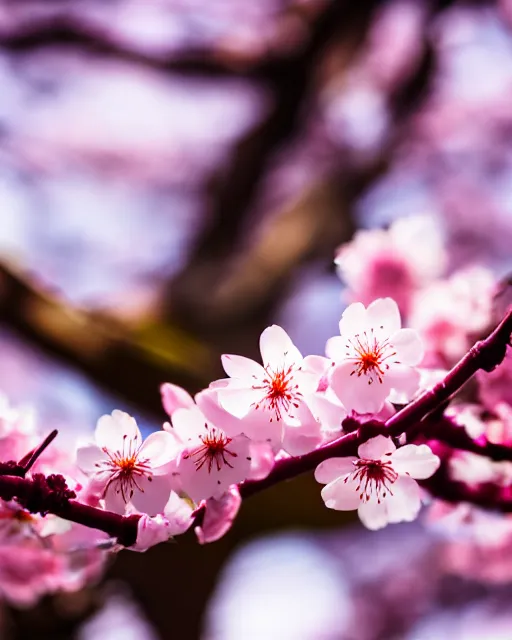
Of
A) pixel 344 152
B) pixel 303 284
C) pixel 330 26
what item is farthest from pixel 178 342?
pixel 344 152

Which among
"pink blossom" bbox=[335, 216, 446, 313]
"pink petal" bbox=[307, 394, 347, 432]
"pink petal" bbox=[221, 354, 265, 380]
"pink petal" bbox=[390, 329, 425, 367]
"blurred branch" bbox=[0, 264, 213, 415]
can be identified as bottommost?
"pink petal" bbox=[307, 394, 347, 432]

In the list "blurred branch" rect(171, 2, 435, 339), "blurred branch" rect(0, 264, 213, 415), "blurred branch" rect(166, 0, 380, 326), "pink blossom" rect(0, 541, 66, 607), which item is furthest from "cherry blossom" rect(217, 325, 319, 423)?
"blurred branch" rect(166, 0, 380, 326)

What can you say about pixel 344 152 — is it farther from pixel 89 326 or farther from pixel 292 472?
pixel 292 472

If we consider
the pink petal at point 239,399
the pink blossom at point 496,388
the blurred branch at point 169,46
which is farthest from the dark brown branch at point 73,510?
the blurred branch at point 169,46

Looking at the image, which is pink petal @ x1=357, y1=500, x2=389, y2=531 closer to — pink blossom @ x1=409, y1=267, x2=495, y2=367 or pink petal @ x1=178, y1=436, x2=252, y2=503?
pink petal @ x1=178, y1=436, x2=252, y2=503

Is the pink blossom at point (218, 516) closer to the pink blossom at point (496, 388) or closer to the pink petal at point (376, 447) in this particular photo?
the pink petal at point (376, 447)

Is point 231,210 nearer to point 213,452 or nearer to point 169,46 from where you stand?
point 169,46

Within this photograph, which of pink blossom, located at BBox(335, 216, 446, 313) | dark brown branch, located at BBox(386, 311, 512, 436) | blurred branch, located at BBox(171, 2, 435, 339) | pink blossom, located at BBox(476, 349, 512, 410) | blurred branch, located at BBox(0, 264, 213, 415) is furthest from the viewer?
blurred branch, located at BBox(171, 2, 435, 339)
